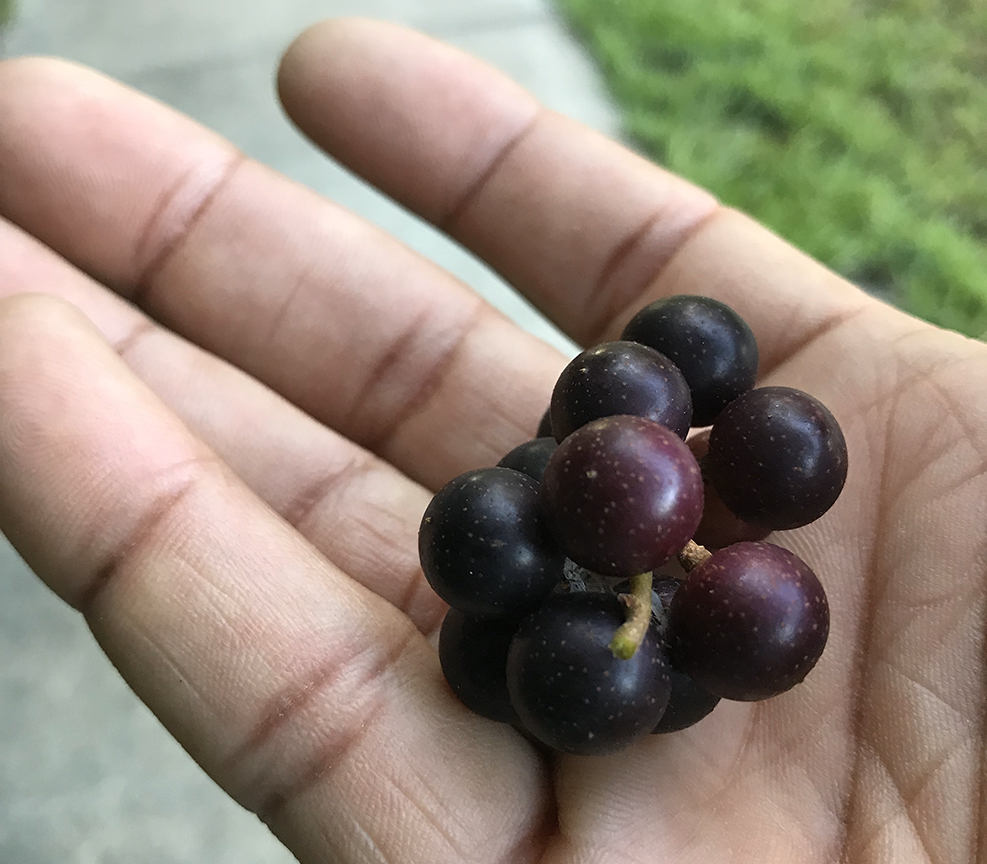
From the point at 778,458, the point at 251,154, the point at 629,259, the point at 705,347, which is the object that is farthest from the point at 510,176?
the point at 251,154

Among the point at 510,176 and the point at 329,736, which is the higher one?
the point at 510,176

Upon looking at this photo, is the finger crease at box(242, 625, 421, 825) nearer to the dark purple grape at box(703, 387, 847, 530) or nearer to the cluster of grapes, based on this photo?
the cluster of grapes

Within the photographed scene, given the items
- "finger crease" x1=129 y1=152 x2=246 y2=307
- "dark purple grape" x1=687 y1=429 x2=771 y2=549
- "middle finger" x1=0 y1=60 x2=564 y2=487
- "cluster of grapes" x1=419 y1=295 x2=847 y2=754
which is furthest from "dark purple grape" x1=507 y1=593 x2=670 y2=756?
"finger crease" x1=129 y1=152 x2=246 y2=307

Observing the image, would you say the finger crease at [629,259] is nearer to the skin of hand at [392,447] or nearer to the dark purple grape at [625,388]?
the skin of hand at [392,447]

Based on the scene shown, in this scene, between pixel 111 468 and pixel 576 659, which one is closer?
pixel 576 659

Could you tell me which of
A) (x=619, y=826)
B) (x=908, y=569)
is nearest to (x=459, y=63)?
(x=908, y=569)

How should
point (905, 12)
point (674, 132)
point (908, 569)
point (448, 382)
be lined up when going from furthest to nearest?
point (905, 12) < point (674, 132) < point (448, 382) < point (908, 569)

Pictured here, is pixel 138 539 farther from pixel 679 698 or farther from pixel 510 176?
pixel 510 176

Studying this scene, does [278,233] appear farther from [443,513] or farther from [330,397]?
[443,513]
